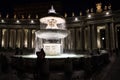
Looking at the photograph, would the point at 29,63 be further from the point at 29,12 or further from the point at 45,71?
the point at 29,12

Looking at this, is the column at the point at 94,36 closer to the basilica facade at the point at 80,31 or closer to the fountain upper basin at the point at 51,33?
the basilica facade at the point at 80,31

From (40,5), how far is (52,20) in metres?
47.3

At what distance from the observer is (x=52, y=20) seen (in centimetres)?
2369

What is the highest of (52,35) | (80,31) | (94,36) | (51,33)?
(80,31)

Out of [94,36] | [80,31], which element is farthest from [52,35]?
[80,31]

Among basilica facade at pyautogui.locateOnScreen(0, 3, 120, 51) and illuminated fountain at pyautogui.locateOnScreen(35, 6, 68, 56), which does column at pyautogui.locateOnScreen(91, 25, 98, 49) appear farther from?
illuminated fountain at pyautogui.locateOnScreen(35, 6, 68, 56)

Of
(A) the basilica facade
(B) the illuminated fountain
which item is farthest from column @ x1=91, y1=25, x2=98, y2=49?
(B) the illuminated fountain

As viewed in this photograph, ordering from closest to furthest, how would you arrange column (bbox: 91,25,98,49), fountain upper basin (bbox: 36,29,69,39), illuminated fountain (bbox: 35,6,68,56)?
1. fountain upper basin (bbox: 36,29,69,39)
2. illuminated fountain (bbox: 35,6,68,56)
3. column (bbox: 91,25,98,49)

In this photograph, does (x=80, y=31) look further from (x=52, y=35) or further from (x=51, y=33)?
(x=51, y=33)

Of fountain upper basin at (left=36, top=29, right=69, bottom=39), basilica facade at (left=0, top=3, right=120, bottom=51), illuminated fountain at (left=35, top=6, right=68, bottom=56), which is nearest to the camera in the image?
fountain upper basin at (left=36, top=29, right=69, bottom=39)

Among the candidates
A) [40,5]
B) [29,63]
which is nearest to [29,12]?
[40,5]

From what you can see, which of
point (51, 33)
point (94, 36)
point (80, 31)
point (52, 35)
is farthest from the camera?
point (80, 31)

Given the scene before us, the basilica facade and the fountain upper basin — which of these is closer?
the fountain upper basin

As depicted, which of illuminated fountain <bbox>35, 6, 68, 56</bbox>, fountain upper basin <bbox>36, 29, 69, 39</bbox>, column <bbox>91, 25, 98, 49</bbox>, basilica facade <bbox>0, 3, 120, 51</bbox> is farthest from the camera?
column <bbox>91, 25, 98, 49</bbox>
